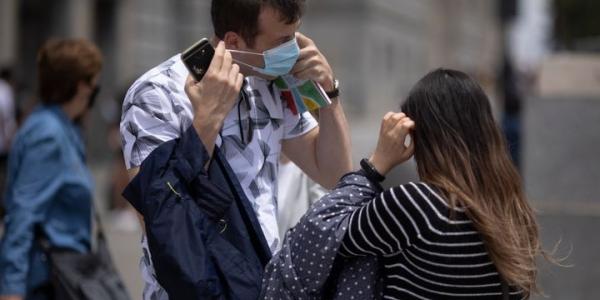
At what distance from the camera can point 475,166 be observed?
Result: 3.23m

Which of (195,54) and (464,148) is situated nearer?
(464,148)

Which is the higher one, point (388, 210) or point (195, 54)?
point (195, 54)

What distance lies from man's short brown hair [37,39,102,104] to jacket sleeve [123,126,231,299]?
1.84 meters

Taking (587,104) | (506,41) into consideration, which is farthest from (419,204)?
(506,41)

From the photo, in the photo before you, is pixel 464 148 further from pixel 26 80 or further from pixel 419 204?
pixel 26 80

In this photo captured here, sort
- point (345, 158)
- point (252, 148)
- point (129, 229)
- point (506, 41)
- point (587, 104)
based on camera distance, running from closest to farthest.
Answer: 1. point (252, 148)
2. point (345, 158)
3. point (587, 104)
4. point (129, 229)
5. point (506, 41)

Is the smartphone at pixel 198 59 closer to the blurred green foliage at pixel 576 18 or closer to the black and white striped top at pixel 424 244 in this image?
the black and white striped top at pixel 424 244

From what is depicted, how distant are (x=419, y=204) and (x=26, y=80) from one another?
19.1 m

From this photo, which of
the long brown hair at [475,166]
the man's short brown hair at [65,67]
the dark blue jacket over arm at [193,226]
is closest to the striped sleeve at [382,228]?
the long brown hair at [475,166]

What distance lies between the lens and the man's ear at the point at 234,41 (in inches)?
141

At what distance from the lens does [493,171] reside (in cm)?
323

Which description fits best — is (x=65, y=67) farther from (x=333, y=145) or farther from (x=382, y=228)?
(x=382, y=228)

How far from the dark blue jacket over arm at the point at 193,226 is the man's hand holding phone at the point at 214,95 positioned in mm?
45

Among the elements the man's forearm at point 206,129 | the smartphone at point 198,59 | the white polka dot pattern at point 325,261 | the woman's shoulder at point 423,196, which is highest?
the smartphone at point 198,59
